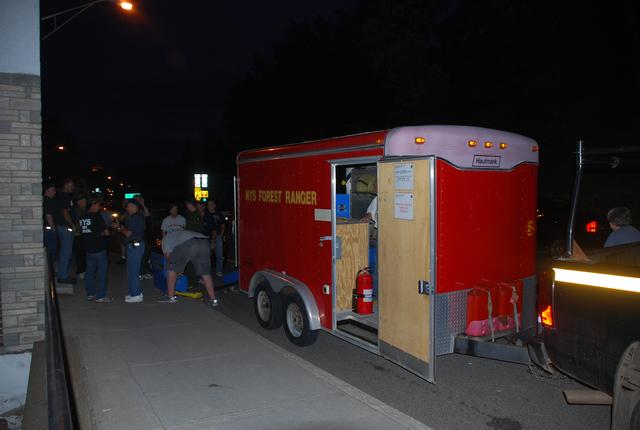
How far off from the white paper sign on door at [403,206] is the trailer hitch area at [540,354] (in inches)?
62.4

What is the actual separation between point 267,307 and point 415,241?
3.58m

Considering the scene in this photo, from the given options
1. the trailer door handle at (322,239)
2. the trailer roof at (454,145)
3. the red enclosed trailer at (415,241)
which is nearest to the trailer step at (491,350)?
the red enclosed trailer at (415,241)

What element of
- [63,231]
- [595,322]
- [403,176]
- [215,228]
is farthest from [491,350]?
[63,231]

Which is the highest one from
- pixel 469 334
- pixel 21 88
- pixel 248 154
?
pixel 21 88

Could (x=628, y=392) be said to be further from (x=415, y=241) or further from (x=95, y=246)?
(x=95, y=246)

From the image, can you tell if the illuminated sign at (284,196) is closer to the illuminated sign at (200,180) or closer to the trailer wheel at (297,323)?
the trailer wheel at (297,323)

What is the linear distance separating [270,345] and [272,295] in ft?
3.55

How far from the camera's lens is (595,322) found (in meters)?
3.91

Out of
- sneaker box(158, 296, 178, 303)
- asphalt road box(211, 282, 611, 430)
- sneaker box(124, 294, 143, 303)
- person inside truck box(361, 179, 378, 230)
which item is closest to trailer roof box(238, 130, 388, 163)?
person inside truck box(361, 179, 378, 230)

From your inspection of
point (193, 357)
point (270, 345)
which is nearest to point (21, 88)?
point (193, 357)

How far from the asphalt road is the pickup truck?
0.92m

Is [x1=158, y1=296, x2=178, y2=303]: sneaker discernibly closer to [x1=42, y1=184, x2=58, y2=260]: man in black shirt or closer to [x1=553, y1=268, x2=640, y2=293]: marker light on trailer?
[x1=42, y1=184, x2=58, y2=260]: man in black shirt

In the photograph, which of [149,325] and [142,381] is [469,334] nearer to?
[142,381]

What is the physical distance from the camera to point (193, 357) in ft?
21.4
